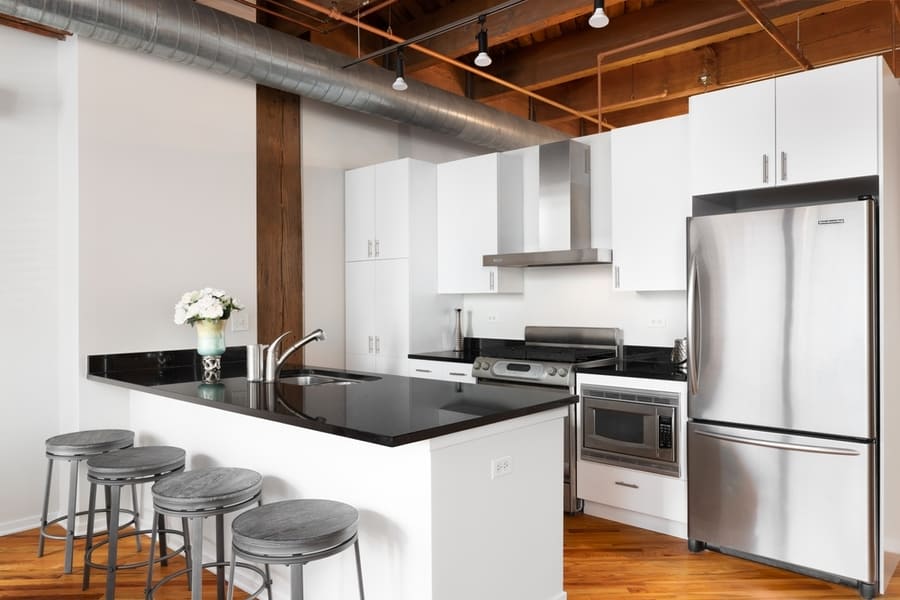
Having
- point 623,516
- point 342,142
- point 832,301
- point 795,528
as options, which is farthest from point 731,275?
point 342,142

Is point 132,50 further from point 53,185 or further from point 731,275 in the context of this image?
point 731,275

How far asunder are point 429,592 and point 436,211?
11.2 feet

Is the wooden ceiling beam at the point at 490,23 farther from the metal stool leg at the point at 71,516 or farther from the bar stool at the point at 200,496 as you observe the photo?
the metal stool leg at the point at 71,516

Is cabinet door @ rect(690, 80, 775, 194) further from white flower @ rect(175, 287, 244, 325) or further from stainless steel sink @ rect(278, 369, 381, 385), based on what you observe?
white flower @ rect(175, 287, 244, 325)

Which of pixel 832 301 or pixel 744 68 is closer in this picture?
pixel 832 301

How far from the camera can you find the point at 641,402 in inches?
144

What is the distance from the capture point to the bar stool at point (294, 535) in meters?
1.89

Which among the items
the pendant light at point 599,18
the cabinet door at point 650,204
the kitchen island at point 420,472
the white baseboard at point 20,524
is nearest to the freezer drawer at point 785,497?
the cabinet door at point 650,204

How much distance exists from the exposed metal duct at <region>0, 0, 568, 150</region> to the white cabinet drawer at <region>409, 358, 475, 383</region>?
1847 mm

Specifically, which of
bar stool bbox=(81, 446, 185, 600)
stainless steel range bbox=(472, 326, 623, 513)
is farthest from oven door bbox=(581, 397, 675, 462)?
bar stool bbox=(81, 446, 185, 600)

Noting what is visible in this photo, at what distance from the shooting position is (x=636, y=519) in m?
3.81

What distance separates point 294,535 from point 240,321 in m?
2.79

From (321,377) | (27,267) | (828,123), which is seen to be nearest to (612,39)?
(828,123)

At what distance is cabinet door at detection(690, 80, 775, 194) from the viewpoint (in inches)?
128
